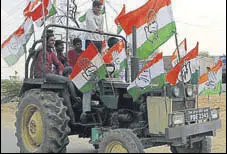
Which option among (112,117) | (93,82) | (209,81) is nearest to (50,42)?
(93,82)

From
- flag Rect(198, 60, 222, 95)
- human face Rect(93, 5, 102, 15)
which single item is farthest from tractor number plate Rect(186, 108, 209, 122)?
human face Rect(93, 5, 102, 15)

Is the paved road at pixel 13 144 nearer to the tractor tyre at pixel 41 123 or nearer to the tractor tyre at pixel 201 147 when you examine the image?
the tractor tyre at pixel 41 123

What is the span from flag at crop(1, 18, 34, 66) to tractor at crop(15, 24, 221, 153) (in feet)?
4.65

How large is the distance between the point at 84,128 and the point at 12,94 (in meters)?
7.45

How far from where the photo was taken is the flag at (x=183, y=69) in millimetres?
4773

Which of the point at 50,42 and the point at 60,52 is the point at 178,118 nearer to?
the point at 50,42

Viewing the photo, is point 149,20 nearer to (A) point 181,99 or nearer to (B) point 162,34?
(B) point 162,34

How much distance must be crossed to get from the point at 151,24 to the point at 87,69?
3.85ft

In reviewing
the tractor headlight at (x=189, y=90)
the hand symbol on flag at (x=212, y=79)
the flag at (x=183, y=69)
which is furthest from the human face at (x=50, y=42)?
the hand symbol on flag at (x=212, y=79)

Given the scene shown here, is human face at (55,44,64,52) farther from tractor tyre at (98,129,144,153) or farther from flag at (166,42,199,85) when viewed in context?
flag at (166,42,199,85)

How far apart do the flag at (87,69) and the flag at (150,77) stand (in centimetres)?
70

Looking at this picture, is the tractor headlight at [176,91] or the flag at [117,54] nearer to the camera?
the tractor headlight at [176,91]

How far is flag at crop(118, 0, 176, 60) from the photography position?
16.8ft

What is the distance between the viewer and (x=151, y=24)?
5191 mm
